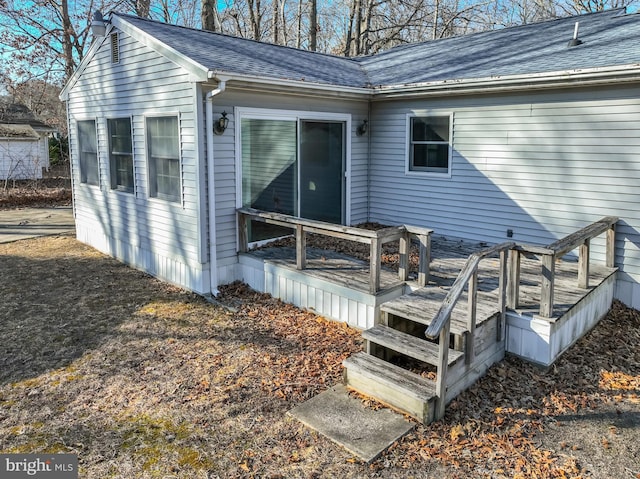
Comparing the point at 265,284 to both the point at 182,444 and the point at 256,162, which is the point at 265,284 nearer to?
the point at 256,162

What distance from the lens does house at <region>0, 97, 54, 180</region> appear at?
2222 centimetres

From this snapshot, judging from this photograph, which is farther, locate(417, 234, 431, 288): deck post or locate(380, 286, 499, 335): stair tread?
locate(417, 234, 431, 288): deck post

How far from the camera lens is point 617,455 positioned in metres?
3.59

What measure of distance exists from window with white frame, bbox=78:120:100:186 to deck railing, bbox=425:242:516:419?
24.7 feet

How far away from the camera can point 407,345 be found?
14.3ft

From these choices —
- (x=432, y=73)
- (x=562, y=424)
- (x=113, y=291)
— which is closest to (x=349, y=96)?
(x=432, y=73)

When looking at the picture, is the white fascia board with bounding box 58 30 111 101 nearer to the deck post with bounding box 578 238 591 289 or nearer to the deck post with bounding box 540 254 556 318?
the deck post with bounding box 540 254 556 318

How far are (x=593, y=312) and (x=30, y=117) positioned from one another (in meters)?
28.8

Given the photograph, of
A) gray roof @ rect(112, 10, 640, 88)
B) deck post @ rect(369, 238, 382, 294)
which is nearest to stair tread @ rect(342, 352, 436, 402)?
deck post @ rect(369, 238, 382, 294)

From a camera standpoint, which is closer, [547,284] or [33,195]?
[547,284]

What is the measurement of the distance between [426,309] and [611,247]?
3.00 meters

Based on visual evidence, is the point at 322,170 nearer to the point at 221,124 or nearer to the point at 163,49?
the point at 221,124

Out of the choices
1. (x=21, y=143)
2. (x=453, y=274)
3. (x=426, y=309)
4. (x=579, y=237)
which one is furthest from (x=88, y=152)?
(x=21, y=143)

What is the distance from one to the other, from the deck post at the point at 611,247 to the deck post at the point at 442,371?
3599mm
